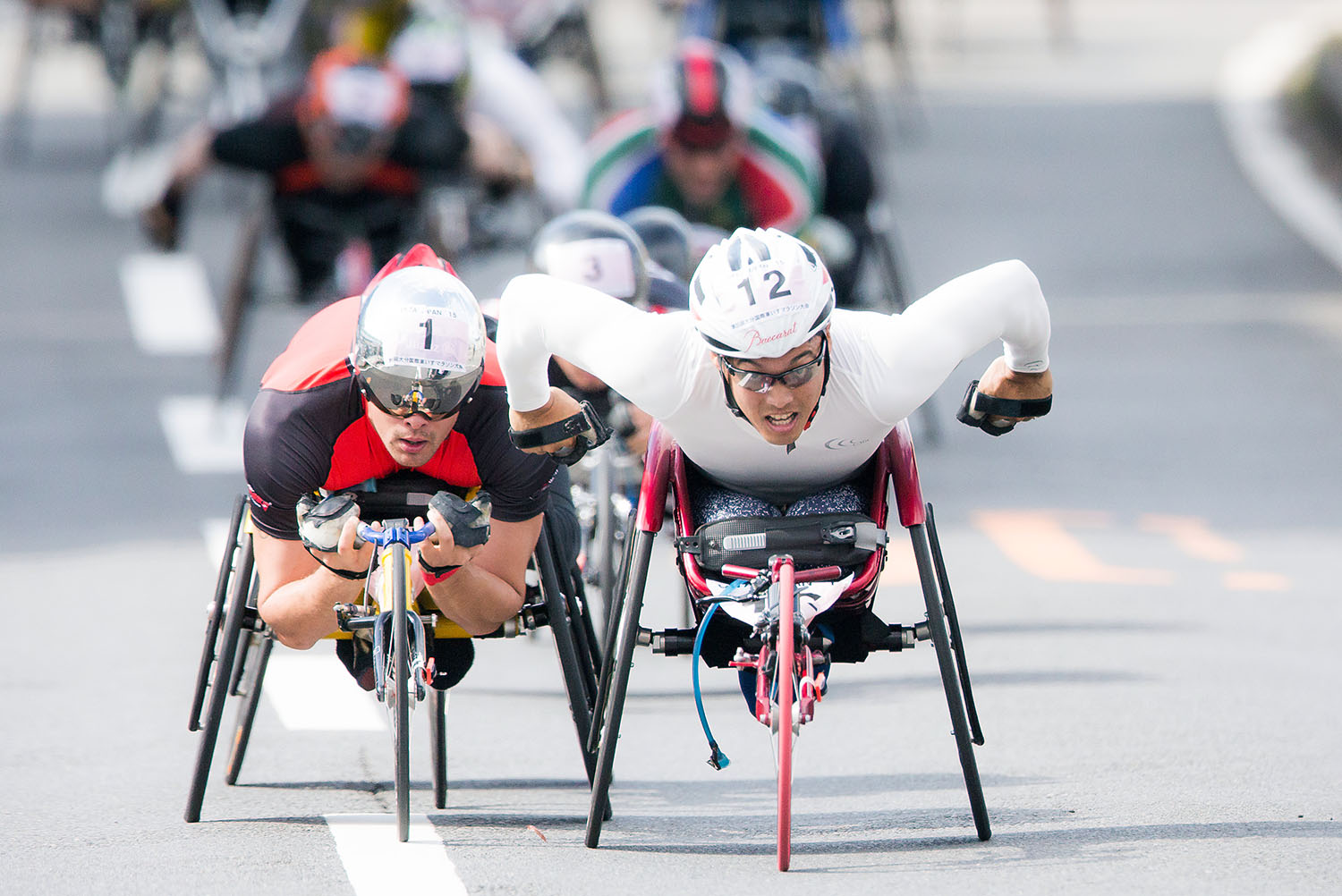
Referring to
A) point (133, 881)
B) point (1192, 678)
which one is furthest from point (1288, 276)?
point (133, 881)

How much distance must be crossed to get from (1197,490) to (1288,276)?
535 cm

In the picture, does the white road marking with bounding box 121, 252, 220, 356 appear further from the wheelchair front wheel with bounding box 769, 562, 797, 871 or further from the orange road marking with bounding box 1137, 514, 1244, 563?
the wheelchair front wheel with bounding box 769, 562, 797, 871

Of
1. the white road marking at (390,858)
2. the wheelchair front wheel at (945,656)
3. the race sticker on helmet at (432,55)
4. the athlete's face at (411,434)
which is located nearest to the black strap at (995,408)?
the wheelchair front wheel at (945,656)

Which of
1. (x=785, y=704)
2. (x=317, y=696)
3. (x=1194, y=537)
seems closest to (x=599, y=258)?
(x=317, y=696)

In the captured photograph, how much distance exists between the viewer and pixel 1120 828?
634 centimetres

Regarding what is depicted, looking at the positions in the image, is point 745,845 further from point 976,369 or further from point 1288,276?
point 1288,276

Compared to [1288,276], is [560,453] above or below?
below

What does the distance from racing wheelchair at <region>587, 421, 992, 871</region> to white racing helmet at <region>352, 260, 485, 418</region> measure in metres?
0.52

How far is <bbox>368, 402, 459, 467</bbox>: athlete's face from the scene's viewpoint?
611 cm

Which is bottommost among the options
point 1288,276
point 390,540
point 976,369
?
point 390,540

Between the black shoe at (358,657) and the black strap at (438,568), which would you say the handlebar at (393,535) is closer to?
the black strap at (438,568)

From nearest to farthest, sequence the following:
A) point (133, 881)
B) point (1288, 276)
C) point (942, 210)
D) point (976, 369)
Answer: point (133, 881) → point (976, 369) → point (1288, 276) → point (942, 210)

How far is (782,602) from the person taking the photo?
Answer: 5883 millimetres

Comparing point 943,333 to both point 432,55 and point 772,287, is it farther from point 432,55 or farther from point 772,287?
point 432,55
